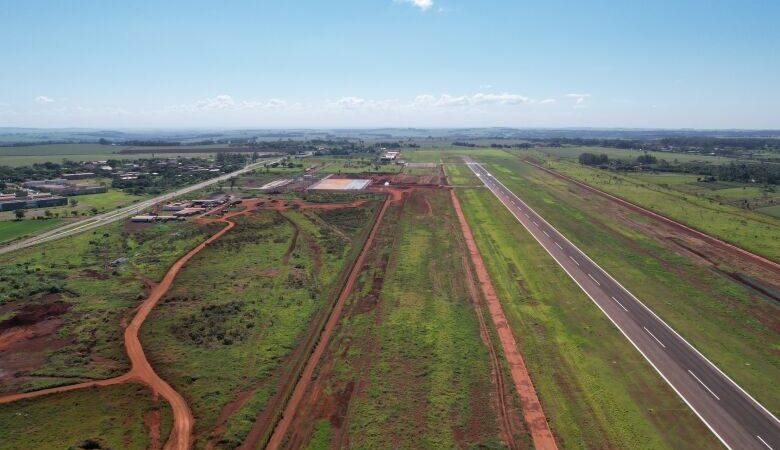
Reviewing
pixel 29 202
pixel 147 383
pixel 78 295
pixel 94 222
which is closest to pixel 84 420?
pixel 147 383

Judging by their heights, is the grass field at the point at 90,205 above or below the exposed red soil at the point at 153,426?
above

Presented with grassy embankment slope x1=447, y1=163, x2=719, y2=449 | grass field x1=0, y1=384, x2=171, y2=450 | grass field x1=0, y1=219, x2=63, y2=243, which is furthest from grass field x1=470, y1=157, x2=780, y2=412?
grass field x1=0, y1=219, x2=63, y2=243

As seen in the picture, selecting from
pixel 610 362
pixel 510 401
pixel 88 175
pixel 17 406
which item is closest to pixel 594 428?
pixel 510 401

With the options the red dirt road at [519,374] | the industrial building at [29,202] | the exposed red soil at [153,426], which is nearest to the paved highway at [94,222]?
the industrial building at [29,202]

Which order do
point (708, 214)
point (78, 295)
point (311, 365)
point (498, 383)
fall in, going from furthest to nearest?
point (708, 214)
point (78, 295)
point (311, 365)
point (498, 383)

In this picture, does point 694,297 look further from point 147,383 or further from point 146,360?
point 146,360

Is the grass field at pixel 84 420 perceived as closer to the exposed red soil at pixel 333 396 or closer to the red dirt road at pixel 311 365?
the red dirt road at pixel 311 365

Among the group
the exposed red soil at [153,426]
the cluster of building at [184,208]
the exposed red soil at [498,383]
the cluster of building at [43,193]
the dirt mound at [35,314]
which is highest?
the cluster of building at [43,193]
